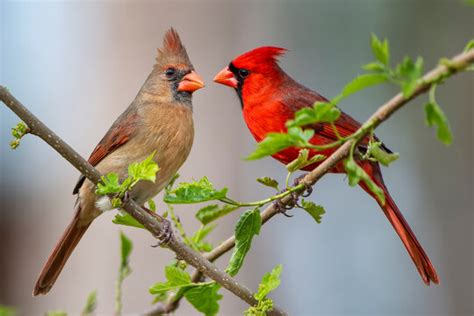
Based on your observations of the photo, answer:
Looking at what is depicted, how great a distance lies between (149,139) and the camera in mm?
2457

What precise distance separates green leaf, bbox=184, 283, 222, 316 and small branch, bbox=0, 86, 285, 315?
91mm

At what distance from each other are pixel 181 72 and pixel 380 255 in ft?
12.9

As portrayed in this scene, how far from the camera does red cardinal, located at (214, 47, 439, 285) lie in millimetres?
2402

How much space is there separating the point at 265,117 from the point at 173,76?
0.37m

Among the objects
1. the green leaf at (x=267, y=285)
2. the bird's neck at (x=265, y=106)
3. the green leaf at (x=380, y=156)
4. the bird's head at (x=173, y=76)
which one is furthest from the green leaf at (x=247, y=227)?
the bird's head at (x=173, y=76)

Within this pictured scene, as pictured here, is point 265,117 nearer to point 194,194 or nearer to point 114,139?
point 114,139

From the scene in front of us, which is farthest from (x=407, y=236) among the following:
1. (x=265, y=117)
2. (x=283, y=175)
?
(x=283, y=175)

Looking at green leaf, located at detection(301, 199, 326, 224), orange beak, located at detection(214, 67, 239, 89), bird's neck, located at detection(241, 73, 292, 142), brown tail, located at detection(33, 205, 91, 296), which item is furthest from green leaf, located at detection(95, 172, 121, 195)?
orange beak, located at detection(214, 67, 239, 89)

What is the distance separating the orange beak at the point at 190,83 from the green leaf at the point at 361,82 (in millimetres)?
1626

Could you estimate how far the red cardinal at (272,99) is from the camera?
240cm

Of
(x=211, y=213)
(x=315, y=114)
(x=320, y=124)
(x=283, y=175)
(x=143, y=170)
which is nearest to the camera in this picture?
(x=315, y=114)

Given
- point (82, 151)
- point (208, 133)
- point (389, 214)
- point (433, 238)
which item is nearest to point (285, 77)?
point (389, 214)

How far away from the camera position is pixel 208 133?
414cm

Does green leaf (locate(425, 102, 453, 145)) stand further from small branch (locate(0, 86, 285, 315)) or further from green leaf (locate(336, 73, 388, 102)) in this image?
small branch (locate(0, 86, 285, 315))
